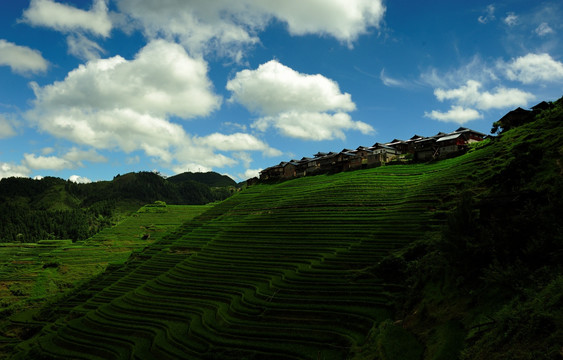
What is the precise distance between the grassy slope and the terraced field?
1627 cm

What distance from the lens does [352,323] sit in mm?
24312

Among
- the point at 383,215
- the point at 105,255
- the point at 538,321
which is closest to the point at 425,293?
the point at 538,321

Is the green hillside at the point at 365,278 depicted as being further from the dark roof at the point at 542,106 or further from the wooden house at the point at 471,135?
the wooden house at the point at 471,135

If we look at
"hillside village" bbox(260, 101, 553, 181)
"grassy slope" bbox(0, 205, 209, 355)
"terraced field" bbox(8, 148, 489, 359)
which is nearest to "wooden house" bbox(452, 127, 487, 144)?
"hillside village" bbox(260, 101, 553, 181)

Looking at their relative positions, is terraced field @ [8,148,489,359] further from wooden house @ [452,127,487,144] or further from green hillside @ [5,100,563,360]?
wooden house @ [452,127,487,144]

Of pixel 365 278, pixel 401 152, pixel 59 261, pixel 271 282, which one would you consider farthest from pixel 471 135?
pixel 59 261

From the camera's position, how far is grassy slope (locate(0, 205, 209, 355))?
59.9m

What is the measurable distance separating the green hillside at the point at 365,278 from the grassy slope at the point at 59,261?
43.5ft

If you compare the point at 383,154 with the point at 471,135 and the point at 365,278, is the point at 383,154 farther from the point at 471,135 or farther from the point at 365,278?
the point at 365,278

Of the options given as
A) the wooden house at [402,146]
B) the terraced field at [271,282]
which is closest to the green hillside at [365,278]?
the terraced field at [271,282]

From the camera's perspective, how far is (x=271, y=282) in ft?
115

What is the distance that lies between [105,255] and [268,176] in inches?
1956

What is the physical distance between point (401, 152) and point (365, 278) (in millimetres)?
58170

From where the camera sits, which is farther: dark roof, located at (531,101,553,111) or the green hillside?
dark roof, located at (531,101,553,111)
